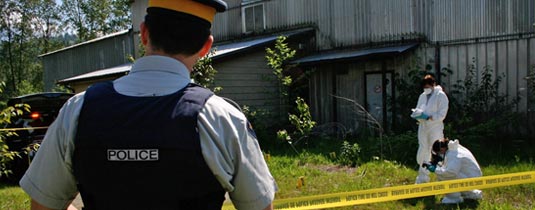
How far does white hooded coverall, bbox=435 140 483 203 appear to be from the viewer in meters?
5.95

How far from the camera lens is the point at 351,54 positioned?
43.3 ft

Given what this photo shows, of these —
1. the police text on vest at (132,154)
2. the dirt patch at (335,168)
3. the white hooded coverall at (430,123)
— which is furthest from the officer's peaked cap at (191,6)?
the dirt patch at (335,168)

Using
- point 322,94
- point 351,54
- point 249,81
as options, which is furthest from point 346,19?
point 249,81

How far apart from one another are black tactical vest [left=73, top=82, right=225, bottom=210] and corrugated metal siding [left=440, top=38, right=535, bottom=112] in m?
11.0

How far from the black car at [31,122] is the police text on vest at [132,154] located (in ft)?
28.4

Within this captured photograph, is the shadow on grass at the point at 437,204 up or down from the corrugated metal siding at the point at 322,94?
down

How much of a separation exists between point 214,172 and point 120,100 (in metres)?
0.35

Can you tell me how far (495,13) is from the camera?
36.2 ft

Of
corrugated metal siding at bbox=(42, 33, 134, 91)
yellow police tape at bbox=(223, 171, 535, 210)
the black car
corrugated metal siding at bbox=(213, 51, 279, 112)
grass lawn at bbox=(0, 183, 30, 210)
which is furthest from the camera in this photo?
corrugated metal siding at bbox=(42, 33, 134, 91)

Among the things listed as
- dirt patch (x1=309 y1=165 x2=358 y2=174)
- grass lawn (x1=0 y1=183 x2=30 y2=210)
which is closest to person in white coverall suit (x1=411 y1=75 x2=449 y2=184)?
dirt patch (x1=309 y1=165 x2=358 y2=174)

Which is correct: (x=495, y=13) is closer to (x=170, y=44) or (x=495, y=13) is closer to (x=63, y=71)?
(x=170, y=44)

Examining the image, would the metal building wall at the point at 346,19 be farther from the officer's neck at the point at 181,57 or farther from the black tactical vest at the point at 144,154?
the black tactical vest at the point at 144,154

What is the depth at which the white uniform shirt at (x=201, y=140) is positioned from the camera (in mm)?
1397

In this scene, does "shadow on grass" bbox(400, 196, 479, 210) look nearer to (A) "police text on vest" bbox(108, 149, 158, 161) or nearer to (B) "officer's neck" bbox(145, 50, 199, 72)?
(B) "officer's neck" bbox(145, 50, 199, 72)
